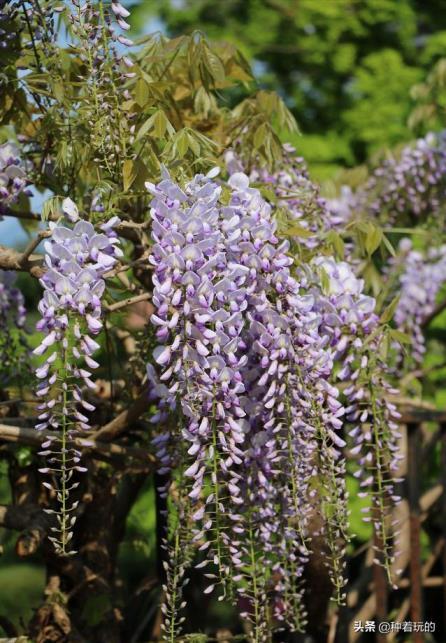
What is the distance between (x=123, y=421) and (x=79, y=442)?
1.47 ft

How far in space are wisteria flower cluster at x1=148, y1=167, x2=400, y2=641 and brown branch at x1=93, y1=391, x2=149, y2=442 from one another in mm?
138

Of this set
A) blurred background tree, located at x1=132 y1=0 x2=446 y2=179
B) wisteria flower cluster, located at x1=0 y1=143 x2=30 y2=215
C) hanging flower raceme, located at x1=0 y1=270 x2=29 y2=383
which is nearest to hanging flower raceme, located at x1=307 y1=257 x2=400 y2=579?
wisteria flower cluster, located at x1=0 y1=143 x2=30 y2=215

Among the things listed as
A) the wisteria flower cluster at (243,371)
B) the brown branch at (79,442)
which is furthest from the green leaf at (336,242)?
the brown branch at (79,442)

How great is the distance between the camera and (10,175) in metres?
2.42

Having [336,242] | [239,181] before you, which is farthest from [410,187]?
[239,181]

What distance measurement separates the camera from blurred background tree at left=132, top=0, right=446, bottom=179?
9.45m

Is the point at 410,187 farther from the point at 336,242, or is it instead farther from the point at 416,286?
the point at 336,242

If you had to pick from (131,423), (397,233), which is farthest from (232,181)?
(397,233)

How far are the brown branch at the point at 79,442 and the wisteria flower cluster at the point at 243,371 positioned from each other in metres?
0.28

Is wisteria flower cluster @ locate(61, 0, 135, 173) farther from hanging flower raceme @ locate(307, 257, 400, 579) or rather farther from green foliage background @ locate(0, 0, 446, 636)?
green foliage background @ locate(0, 0, 446, 636)

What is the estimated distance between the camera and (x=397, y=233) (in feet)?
9.94

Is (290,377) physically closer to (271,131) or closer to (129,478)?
(271,131)

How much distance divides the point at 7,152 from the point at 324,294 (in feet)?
2.97

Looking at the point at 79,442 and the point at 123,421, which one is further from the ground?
the point at 123,421
